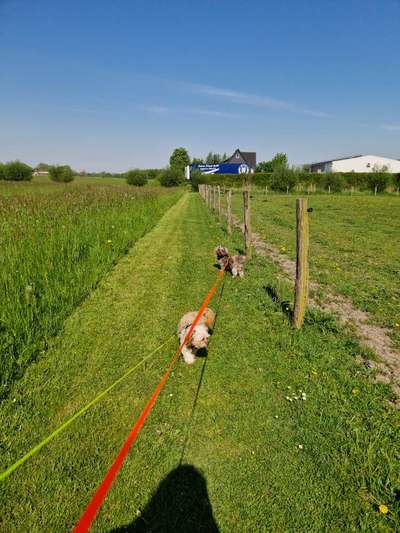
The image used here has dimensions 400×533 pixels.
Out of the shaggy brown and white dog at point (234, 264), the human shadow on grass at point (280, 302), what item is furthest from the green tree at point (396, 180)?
the human shadow on grass at point (280, 302)

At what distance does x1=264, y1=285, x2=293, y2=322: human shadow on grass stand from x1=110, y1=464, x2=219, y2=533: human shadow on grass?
299 centimetres

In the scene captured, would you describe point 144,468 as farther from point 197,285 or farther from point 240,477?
point 197,285

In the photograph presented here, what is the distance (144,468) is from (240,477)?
0.77 m

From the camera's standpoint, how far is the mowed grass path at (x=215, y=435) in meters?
2.01

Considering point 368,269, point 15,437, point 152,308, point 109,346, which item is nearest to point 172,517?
point 15,437

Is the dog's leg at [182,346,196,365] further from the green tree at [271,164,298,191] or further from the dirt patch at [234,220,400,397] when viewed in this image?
the green tree at [271,164,298,191]

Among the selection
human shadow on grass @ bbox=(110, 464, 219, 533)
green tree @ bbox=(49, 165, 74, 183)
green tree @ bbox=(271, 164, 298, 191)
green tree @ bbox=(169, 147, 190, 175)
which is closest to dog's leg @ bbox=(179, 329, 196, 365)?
human shadow on grass @ bbox=(110, 464, 219, 533)

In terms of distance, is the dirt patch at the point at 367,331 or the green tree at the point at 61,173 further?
the green tree at the point at 61,173

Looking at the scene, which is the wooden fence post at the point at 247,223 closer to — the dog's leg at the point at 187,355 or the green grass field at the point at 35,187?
the dog's leg at the point at 187,355

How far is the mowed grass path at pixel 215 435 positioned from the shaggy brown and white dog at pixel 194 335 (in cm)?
15

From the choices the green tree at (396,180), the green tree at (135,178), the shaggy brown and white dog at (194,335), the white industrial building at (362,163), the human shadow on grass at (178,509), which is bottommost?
the human shadow on grass at (178,509)

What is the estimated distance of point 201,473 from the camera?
90.2 inches

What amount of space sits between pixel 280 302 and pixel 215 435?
312 centimetres

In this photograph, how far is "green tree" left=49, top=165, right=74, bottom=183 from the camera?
5372cm
